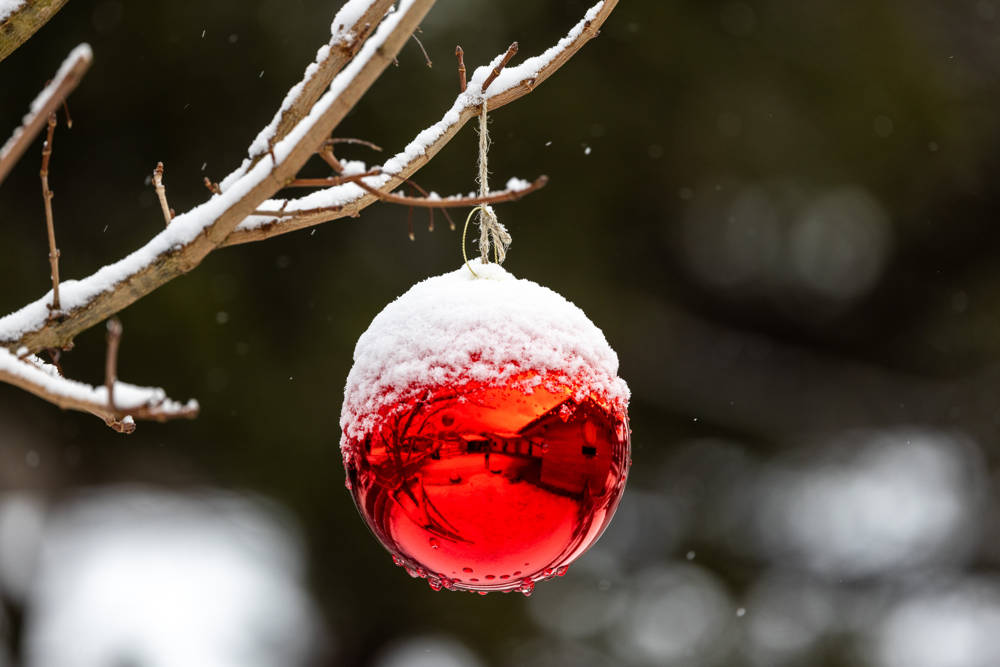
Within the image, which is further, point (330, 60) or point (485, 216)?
point (485, 216)

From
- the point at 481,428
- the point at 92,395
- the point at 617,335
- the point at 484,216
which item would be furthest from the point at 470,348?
the point at 617,335

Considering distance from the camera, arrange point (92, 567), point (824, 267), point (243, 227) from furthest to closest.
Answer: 1. point (824, 267)
2. point (92, 567)
3. point (243, 227)

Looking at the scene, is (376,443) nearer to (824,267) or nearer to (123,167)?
(123,167)

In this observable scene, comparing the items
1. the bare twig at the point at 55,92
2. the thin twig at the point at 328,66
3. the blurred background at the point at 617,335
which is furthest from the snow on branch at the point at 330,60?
the blurred background at the point at 617,335

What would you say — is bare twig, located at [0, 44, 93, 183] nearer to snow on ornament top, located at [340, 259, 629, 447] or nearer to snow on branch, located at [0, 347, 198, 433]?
snow on branch, located at [0, 347, 198, 433]

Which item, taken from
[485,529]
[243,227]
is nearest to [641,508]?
[485,529]

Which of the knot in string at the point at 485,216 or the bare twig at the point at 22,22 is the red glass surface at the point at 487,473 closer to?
the knot in string at the point at 485,216

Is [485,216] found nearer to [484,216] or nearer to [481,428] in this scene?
[484,216]
